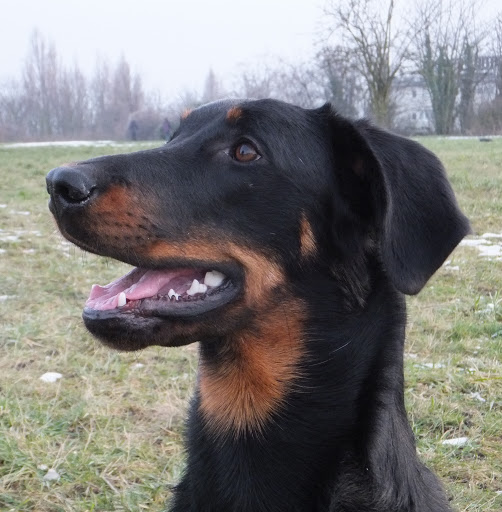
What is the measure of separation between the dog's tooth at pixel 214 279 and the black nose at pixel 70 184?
51 cm

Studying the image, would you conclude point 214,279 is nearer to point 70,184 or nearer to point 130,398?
point 70,184

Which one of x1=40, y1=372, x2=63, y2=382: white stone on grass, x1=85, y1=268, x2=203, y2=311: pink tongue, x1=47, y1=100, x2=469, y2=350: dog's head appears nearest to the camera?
x1=47, y1=100, x2=469, y2=350: dog's head

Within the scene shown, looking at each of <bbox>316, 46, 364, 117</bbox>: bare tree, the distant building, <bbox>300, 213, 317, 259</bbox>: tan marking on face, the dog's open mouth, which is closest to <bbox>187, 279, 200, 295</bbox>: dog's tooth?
the dog's open mouth

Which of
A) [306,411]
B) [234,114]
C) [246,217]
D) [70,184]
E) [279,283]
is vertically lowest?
[306,411]

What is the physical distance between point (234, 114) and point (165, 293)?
28.7 inches

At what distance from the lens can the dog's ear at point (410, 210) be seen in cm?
208

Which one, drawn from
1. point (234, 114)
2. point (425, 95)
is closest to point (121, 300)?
point (234, 114)

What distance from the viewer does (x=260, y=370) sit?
2.35 m

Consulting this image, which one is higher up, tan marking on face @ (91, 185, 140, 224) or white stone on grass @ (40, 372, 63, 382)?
tan marking on face @ (91, 185, 140, 224)

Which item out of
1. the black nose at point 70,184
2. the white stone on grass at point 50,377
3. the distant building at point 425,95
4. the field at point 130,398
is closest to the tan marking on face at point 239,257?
the black nose at point 70,184

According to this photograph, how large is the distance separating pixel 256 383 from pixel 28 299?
3.98 m

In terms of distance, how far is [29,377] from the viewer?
4.08m

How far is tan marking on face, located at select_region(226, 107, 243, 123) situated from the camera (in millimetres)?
2369

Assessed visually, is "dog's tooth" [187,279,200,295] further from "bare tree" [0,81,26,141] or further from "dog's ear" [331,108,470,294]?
"bare tree" [0,81,26,141]
